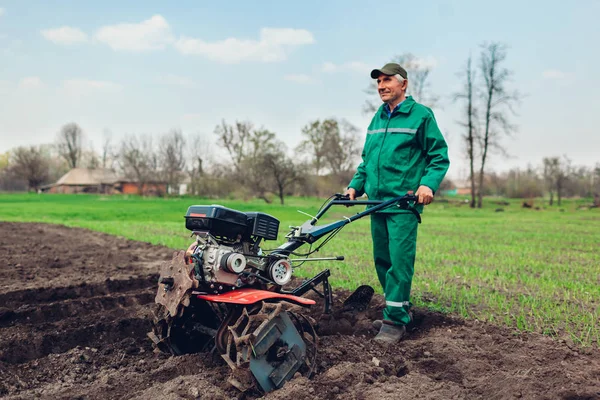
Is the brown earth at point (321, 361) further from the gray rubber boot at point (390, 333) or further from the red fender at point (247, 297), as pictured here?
the red fender at point (247, 297)

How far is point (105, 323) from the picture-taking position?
5.05m

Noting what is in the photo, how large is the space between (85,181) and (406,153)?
295 feet

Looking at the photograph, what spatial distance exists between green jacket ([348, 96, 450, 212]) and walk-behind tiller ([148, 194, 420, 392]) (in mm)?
226

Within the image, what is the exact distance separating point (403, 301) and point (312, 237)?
3.37 ft

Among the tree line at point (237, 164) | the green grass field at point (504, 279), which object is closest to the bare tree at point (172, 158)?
the tree line at point (237, 164)

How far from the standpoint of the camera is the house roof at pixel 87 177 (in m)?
85.8

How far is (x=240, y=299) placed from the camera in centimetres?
353

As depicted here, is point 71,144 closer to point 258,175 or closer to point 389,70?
point 258,175

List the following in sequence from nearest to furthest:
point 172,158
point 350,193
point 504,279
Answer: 1. point 350,193
2. point 504,279
3. point 172,158

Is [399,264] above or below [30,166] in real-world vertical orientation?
below

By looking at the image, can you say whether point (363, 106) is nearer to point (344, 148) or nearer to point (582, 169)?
point (344, 148)

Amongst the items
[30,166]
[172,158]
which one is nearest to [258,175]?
[172,158]

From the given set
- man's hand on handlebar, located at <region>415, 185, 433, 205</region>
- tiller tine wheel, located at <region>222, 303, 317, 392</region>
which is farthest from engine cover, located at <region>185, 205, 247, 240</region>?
man's hand on handlebar, located at <region>415, 185, 433, 205</region>

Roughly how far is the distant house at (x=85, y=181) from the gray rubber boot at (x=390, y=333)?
84.2 m
